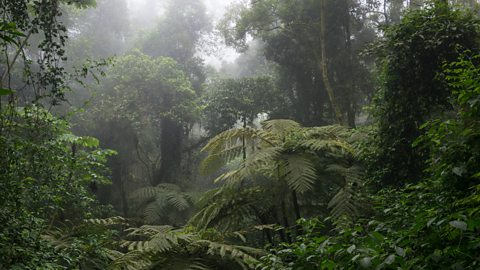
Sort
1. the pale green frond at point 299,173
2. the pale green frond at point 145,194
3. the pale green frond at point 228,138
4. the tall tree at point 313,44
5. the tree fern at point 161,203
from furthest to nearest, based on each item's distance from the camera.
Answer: the tall tree at point 313,44
the pale green frond at point 145,194
the tree fern at point 161,203
the pale green frond at point 228,138
the pale green frond at point 299,173

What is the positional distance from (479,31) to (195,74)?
978 centimetres

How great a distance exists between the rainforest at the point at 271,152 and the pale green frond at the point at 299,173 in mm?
16

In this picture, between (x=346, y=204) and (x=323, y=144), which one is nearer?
(x=346, y=204)

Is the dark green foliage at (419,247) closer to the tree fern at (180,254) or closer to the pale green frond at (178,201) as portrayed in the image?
the tree fern at (180,254)

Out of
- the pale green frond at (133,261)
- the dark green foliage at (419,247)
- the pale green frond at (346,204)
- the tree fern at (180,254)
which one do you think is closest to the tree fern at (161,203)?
the tree fern at (180,254)

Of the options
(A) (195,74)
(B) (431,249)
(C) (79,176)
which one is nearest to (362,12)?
(A) (195,74)

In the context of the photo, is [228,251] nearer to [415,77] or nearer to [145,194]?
[415,77]

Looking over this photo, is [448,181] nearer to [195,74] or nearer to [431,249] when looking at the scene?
[431,249]

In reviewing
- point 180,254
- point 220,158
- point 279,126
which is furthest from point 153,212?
point 180,254

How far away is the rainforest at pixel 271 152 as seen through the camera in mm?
2092

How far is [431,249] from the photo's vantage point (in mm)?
1532

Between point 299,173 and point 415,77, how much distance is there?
1326mm

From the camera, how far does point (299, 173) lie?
3803 mm

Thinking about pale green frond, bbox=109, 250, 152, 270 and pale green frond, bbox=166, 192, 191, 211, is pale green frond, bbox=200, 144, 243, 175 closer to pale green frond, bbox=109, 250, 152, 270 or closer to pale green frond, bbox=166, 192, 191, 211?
pale green frond, bbox=109, 250, 152, 270
